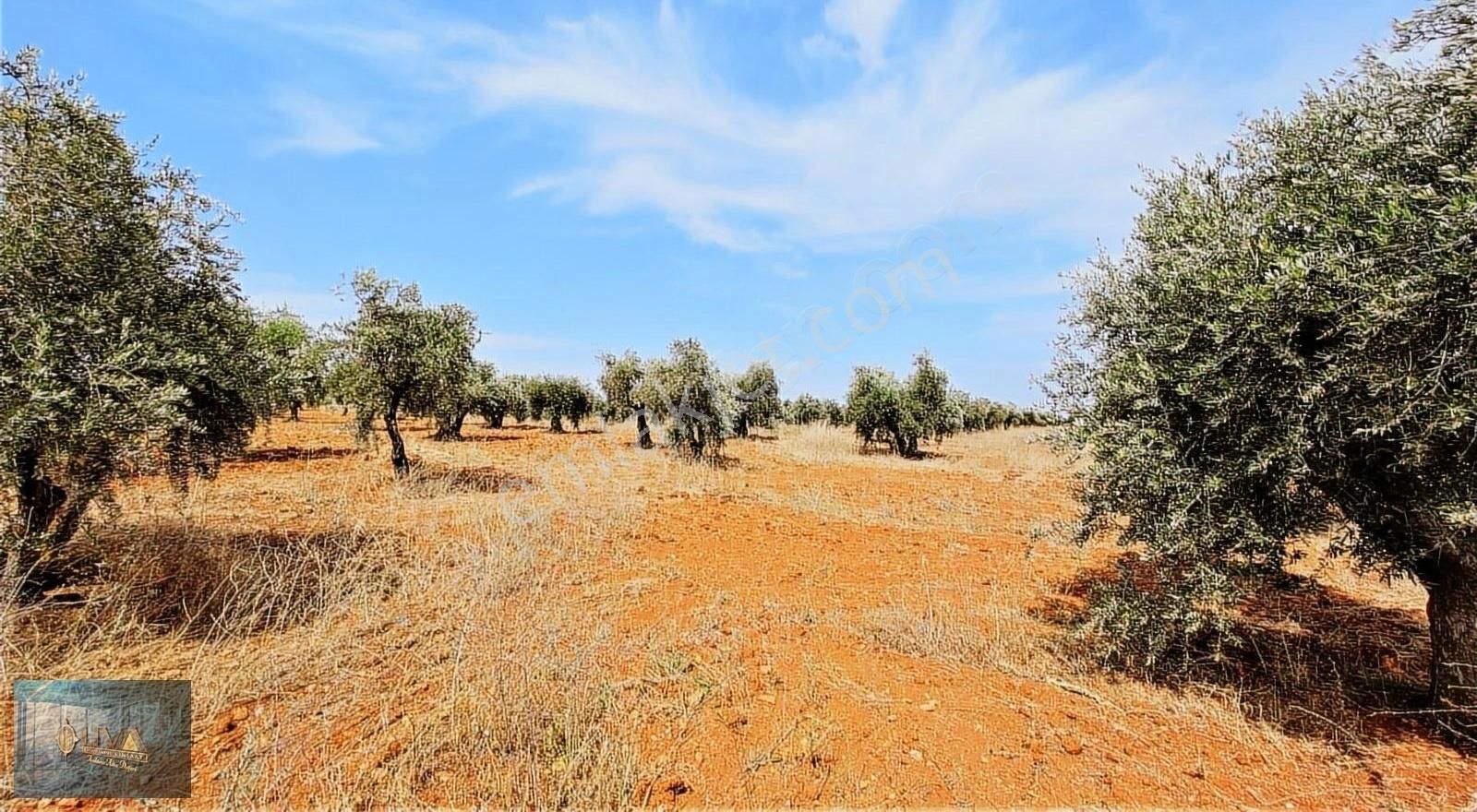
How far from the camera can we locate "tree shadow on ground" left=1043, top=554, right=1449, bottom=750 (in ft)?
15.2

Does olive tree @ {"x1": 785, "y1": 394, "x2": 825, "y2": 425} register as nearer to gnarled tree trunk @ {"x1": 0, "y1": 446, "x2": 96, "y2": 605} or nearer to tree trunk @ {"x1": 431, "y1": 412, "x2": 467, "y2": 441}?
tree trunk @ {"x1": 431, "y1": 412, "x2": 467, "y2": 441}

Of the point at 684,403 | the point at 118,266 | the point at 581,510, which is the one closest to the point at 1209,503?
the point at 581,510

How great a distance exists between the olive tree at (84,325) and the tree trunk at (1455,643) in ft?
32.2

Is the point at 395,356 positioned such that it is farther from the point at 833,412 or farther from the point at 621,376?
the point at 833,412

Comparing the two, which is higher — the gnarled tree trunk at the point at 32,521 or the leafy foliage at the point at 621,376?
the leafy foliage at the point at 621,376

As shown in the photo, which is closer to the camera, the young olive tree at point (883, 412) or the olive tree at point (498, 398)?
the young olive tree at point (883, 412)

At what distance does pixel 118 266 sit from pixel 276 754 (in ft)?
15.5

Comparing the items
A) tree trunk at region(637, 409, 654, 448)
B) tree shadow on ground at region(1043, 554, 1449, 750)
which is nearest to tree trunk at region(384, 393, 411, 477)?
tree trunk at region(637, 409, 654, 448)

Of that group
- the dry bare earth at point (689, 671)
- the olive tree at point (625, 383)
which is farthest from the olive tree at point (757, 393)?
the dry bare earth at point (689, 671)

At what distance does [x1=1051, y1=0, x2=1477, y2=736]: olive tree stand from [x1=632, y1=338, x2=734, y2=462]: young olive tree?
1478cm

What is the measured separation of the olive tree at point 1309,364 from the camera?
376cm

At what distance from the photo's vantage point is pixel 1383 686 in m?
5.16

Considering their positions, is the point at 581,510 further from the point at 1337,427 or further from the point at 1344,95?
the point at 1344,95

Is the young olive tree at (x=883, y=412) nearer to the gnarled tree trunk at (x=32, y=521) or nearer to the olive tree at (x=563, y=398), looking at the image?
the olive tree at (x=563, y=398)
